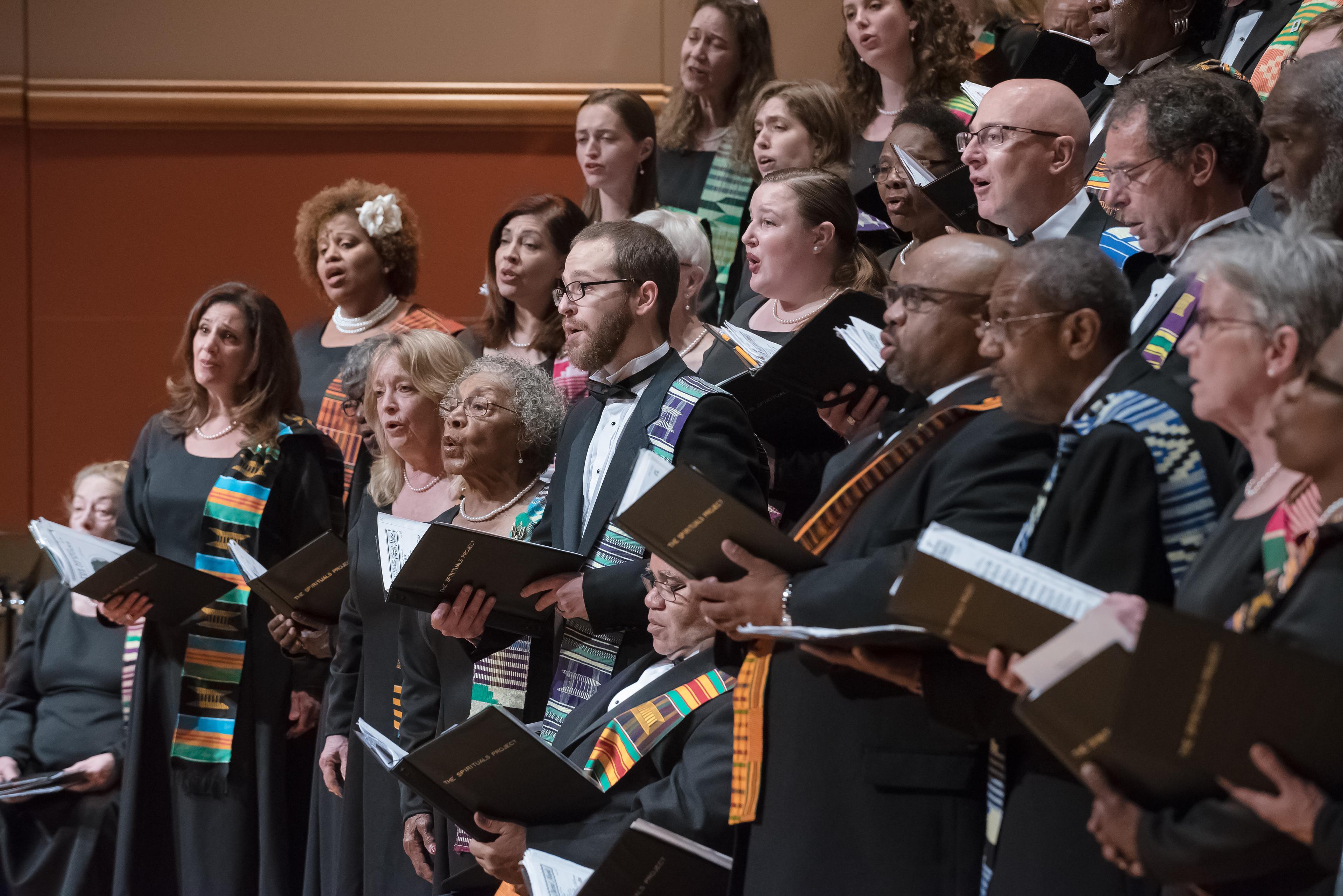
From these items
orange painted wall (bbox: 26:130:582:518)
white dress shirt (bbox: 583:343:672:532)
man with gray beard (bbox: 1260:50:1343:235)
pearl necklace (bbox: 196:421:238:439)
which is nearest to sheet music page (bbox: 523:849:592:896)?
white dress shirt (bbox: 583:343:672:532)

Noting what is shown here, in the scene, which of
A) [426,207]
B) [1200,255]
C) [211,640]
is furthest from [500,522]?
[426,207]

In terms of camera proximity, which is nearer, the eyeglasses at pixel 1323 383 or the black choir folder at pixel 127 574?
the eyeglasses at pixel 1323 383

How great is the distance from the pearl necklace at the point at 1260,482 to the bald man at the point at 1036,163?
1.26 m

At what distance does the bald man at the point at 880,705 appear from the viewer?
74.7 inches

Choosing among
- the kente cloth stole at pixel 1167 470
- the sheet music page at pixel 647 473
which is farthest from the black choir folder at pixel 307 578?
the kente cloth stole at pixel 1167 470

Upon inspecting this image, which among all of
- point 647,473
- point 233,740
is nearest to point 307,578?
point 233,740

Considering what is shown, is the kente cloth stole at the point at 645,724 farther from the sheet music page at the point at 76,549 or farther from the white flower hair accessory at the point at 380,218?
the white flower hair accessory at the point at 380,218

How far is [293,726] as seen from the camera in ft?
12.9

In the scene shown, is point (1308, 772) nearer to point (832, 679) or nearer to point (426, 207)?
point (832, 679)

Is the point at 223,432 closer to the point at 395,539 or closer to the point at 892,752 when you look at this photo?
the point at 395,539

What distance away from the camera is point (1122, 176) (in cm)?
246

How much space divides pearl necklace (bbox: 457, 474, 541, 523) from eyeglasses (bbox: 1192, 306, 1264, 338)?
5.86 feet

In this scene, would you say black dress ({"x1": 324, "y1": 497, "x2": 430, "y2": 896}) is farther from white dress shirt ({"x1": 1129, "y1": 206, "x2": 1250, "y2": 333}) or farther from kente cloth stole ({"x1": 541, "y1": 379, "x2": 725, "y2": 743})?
white dress shirt ({"x1": 1129, "y1": 206, "x2": 1250, "y2": 333})

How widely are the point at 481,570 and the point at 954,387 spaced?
3.15 feet
